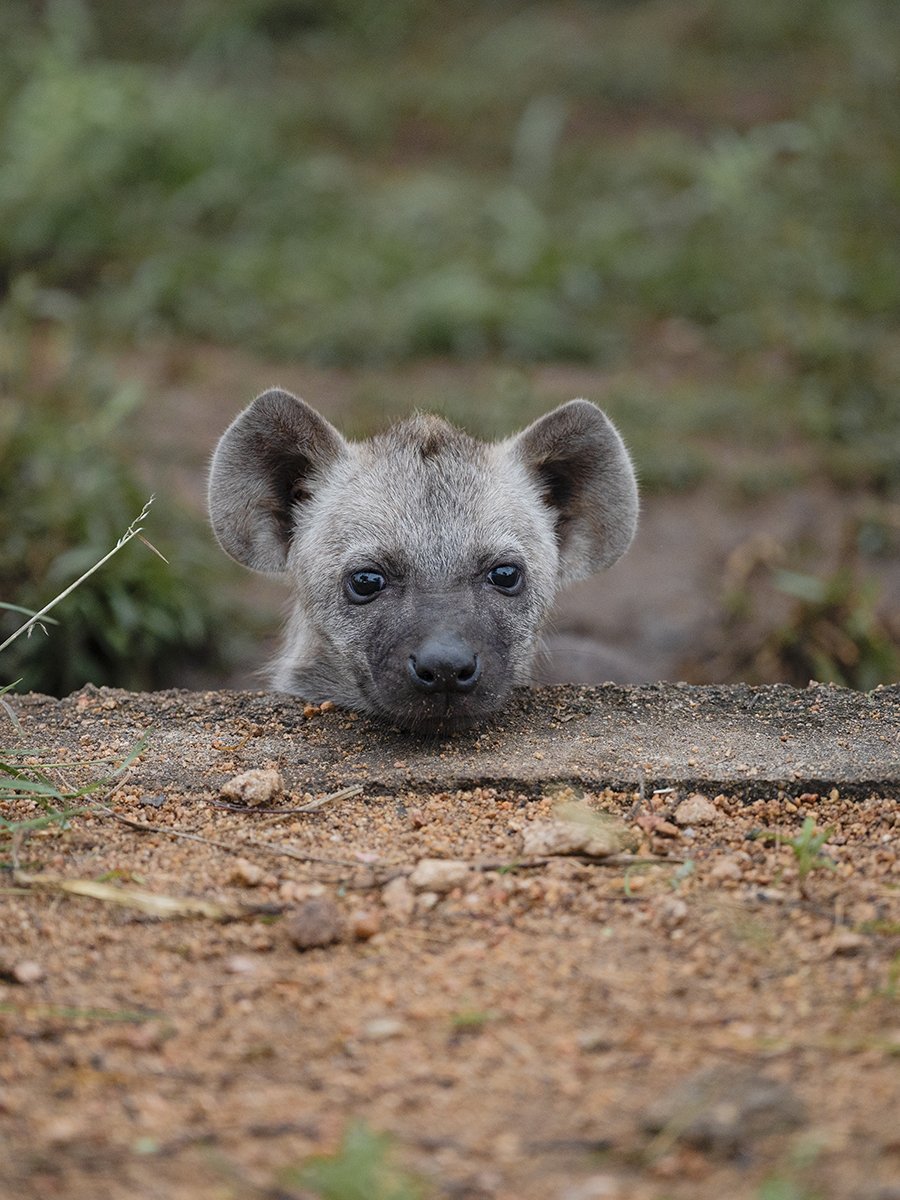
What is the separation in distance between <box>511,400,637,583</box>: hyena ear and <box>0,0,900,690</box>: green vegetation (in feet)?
5.35

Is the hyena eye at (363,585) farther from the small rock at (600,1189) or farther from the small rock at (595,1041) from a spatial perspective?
the small rock at (600,1189)

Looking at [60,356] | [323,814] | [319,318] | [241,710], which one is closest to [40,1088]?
[323,814]

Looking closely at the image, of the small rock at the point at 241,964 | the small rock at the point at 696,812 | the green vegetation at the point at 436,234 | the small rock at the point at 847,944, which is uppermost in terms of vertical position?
the green vegetation at the point at 436,234

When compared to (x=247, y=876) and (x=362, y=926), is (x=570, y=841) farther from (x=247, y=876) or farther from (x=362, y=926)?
(x=247, y=876)

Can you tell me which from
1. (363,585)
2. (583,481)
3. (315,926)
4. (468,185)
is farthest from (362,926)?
(468,185)

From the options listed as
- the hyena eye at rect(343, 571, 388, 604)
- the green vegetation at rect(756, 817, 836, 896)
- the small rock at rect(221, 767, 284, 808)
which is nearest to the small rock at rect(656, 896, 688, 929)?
the green vegetation at rect(756, 817, 836, 896)

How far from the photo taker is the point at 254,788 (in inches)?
126

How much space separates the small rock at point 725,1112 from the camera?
197 cm

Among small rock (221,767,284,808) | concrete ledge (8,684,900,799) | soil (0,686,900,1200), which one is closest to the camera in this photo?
soil (0,686,900,1200)

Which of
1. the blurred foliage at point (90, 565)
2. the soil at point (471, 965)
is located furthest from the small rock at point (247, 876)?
the blurred foliage at point (90, 565)

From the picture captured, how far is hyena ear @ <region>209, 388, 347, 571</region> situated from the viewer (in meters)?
4.40

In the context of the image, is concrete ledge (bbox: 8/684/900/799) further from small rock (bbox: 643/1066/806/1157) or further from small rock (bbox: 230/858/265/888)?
small rock (bbox: 643/1066/806/1157)

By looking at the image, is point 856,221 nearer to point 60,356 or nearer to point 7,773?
point 60,356

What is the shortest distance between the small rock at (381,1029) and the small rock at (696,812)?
1.02m
